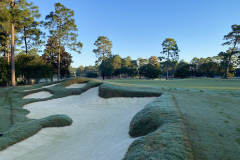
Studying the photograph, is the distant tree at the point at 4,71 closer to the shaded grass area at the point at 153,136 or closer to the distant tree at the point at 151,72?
the shaded grass area at the point at 153,136

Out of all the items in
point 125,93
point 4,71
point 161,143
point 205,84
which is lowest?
point 125,93

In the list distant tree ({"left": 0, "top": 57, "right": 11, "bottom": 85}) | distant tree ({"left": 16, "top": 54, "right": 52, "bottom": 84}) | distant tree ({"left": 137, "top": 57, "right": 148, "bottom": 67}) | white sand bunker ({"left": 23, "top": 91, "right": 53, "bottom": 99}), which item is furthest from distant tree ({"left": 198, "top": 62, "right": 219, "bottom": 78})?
distant tree ({"left": 0, "top": 57, "right": 11, "bottom": 85})

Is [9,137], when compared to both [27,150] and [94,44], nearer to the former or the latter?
[27,150]

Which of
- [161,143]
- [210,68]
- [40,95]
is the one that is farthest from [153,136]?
[210,68]

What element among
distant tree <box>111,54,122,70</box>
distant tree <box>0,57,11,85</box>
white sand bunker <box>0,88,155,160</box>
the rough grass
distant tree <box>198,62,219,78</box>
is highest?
distant tree <box>111,54,122,70</box>

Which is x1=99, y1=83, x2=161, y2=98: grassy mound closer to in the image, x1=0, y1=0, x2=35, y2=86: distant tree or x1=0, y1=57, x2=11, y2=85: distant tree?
x1=0, y1=0, x2=35, y2=86: distant tree

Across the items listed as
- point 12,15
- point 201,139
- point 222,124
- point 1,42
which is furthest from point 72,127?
point 1,42

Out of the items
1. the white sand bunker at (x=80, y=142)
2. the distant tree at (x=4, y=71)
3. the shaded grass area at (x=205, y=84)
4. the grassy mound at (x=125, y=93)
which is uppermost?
the distant tree at (x=4, y=71)

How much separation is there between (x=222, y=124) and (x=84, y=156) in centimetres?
464

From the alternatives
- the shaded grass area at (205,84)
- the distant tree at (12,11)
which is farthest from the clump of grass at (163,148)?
the distant tree at (12,11)

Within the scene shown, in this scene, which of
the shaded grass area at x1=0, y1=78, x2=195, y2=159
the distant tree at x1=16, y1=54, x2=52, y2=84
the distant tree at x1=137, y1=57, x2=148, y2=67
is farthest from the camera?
the distant tree at x1=137, y1=57, x2=148, y2=67

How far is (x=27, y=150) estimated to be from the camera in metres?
4.77

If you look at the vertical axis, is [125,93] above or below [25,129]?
above

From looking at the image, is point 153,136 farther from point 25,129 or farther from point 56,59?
point 56,59
